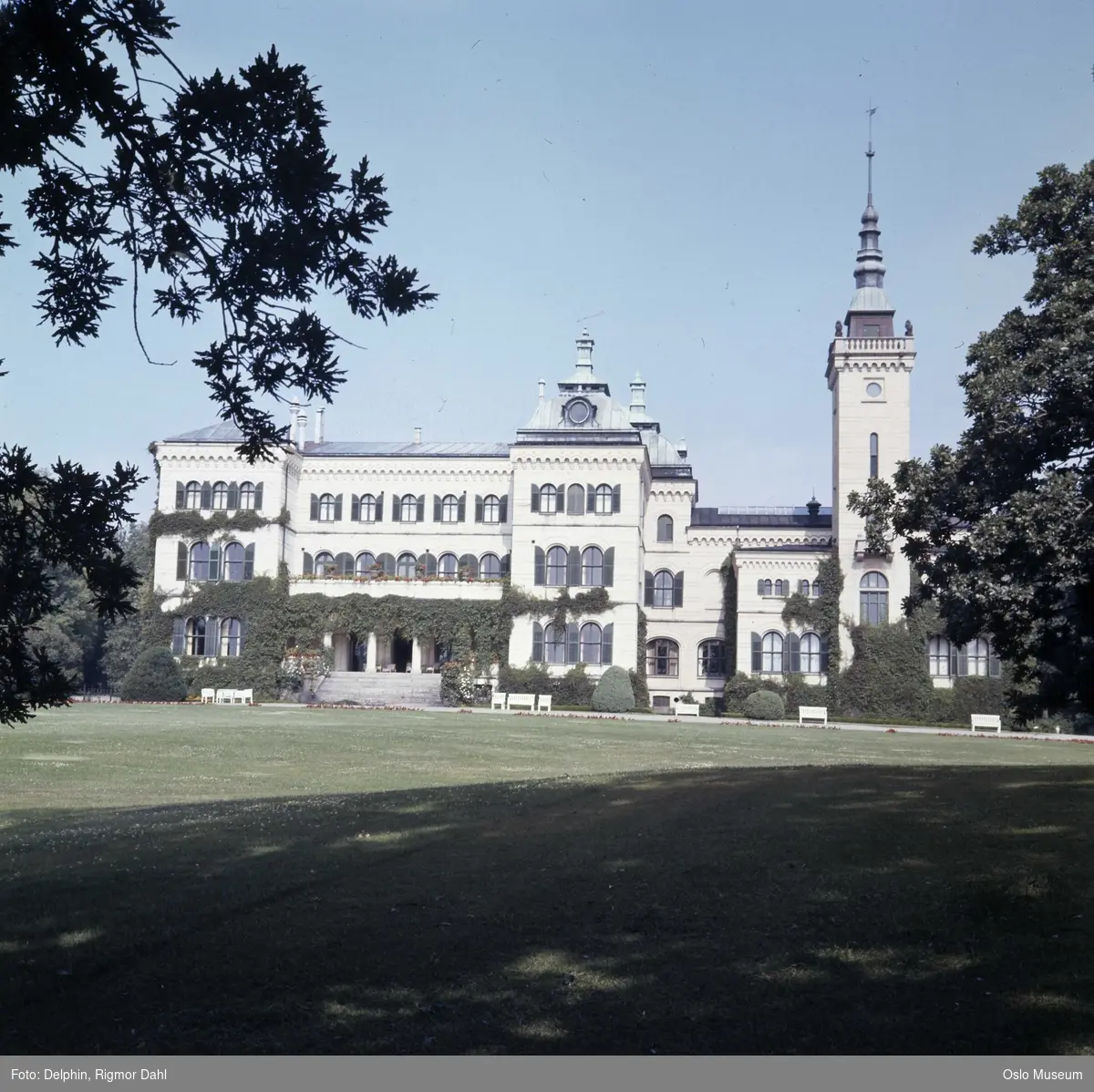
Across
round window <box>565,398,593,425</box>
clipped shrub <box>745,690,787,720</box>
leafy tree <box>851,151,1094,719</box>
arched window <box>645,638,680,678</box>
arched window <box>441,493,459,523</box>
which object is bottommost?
clipped shrub <box>745,690,787,720</box>

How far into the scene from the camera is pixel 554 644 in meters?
58.2

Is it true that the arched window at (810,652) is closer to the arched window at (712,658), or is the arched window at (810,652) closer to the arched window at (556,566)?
the arched window at (712,658)

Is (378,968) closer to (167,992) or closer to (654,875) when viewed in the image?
(167,992)

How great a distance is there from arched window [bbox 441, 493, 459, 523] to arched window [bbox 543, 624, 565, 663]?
8.48 m

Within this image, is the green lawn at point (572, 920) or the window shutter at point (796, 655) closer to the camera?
the green lawn at point (572, 920)

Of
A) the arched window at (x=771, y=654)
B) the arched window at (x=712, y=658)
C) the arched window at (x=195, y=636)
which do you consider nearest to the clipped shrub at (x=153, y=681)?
the arched window at (x=195, y=636)

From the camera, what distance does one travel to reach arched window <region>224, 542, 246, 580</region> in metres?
59.3

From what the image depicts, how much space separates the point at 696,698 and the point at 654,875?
5161cm

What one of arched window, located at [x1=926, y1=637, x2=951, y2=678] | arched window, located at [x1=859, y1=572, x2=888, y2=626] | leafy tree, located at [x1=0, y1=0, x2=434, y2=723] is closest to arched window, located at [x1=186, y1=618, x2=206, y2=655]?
arched window, located at [x1=859, y1=572, x2=888, y2=626]

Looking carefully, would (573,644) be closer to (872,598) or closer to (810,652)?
(810,652)

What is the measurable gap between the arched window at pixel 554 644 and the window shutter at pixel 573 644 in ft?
0.57

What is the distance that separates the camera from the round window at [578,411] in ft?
204

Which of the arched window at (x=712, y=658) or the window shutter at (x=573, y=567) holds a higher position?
the window shutter at (x=573, y=567)

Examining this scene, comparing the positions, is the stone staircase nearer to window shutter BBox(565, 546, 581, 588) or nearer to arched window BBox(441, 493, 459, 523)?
window shutter BBox(565, 546, 581, 588)
